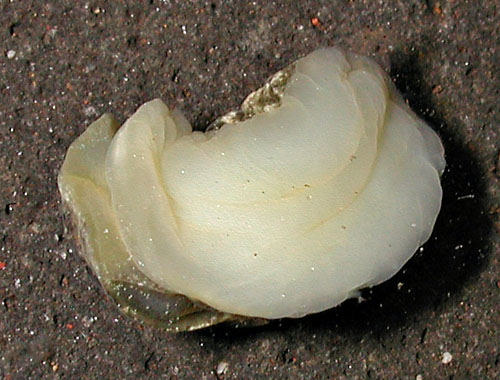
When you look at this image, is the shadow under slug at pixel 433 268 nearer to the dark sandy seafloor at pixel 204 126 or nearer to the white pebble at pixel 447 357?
the dark sandy seafloor at pixel 204 126

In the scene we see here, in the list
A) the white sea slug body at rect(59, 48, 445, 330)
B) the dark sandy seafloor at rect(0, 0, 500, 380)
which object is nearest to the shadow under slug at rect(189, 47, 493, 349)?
the dark sandy seafloor at rect(0, 0, 500, 380)

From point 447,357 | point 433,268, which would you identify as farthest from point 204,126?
point 447,357

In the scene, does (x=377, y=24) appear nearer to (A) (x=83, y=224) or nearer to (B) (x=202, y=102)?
(B) (x=202, y=102)

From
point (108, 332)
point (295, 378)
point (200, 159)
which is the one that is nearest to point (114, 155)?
point (200, 159)

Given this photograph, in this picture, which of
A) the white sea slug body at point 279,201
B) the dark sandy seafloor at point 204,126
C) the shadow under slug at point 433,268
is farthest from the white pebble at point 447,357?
the white sea slug body at point 279,201

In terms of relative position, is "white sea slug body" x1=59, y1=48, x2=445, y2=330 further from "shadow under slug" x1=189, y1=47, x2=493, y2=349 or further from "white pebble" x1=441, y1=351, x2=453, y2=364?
"white pebble" x1=441, y1=351, x2=453, y2=364
